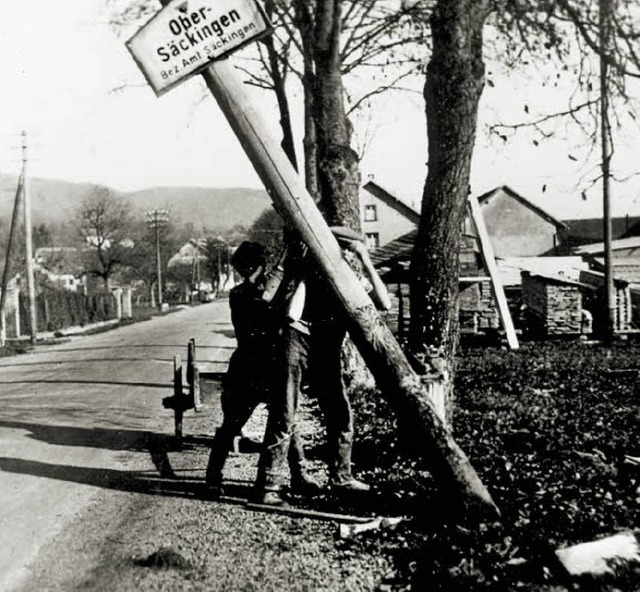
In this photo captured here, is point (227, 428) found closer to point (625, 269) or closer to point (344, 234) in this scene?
point (344, 234)

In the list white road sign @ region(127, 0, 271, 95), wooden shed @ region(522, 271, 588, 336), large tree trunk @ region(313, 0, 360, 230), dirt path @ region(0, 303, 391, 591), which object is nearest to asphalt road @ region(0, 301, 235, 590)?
dirt path @ region(0, 303, 391, 591)

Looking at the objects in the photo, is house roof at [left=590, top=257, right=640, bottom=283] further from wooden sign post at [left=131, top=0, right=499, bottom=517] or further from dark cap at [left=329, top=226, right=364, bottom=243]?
wooden sign post at [left=131, top=0, right=499, bottom=517]

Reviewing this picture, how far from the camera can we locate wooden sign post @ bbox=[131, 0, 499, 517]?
4.68 m

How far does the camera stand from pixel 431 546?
14.4 feet

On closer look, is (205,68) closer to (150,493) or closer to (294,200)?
(294,200)

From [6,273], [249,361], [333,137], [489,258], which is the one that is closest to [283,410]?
[249,361]

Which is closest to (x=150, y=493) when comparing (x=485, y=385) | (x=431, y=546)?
(x=431, y=546)

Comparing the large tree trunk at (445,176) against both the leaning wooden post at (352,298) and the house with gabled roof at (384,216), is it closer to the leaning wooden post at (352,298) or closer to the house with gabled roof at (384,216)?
the leaning wooden post at (352,298)

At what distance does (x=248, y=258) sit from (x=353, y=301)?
1.64 meters

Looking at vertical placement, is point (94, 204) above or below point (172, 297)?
above

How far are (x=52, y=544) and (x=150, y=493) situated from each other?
1.25 metres

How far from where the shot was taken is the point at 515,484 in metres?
5.36

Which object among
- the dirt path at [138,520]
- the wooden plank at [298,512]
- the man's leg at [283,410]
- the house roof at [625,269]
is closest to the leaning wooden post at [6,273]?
the dirt path at [138,520]

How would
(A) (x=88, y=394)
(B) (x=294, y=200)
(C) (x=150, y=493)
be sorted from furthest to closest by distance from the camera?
(A) (x=88, y=394) < (C) (x=150, y=493) < (B) (x=294, y=200)
